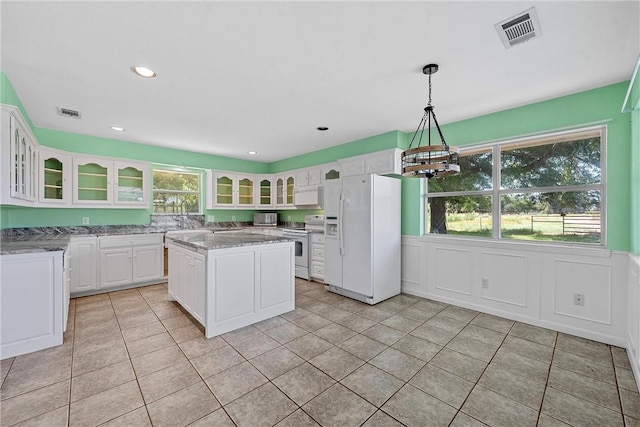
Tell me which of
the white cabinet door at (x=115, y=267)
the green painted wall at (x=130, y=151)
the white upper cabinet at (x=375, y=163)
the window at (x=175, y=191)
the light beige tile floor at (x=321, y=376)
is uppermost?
the green painted wall at (x=130, y=151)

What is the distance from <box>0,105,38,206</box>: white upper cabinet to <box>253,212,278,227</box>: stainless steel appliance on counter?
375 centimetres

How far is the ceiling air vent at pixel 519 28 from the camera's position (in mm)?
1735

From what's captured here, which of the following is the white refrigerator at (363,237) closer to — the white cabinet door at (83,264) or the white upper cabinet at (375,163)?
the white upper cabinet at (375,163)

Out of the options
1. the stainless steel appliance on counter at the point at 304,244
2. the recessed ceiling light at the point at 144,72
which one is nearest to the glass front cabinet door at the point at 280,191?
the stainless steel appliance on counter at the point at 304,244

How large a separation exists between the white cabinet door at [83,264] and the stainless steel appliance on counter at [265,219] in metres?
3.09

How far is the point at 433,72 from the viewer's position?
2.38 m

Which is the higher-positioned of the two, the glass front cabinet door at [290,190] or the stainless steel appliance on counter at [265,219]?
the glass front cabinet door at [290,190]

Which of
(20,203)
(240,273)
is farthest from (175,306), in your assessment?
(20,203)

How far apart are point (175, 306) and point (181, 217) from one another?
7.79 ft

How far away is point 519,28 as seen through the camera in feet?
6.02

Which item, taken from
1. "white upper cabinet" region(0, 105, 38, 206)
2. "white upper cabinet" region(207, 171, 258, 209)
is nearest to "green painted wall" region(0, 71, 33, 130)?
"white upper cabinet" region(0, 105, 38, 206)

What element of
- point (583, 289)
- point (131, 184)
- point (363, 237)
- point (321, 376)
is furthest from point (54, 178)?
point (583, 289)

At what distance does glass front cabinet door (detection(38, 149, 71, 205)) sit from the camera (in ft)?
12.5

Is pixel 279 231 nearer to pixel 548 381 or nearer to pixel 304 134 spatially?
pixel 304 134
